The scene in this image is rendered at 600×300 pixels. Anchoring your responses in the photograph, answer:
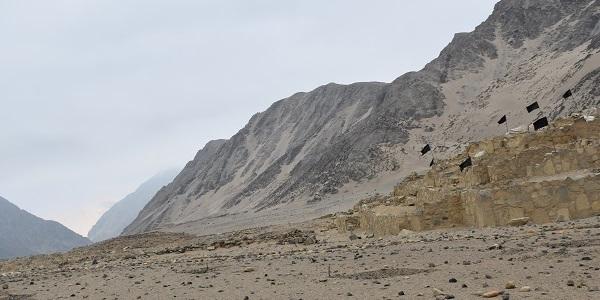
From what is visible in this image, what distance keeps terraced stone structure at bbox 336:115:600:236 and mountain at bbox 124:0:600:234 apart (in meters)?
29.5

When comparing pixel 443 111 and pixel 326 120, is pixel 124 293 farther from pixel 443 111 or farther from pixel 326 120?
pixel 326 120

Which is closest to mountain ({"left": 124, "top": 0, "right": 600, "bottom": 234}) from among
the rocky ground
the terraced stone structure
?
the terraced stone structure

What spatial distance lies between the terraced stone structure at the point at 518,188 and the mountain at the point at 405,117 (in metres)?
29.5

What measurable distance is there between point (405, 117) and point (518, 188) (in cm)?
6772

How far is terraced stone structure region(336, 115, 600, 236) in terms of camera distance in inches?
643

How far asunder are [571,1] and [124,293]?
10154cm

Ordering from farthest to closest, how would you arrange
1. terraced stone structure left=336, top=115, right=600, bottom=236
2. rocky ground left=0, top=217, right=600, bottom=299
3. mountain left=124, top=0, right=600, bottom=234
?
mountain left=124, top=0, right=600, bottom=234 < terraced stone structure left=336, top=115, right=600, bottom=236 < rocky ground left=0, top=217, right=600, bottom=299

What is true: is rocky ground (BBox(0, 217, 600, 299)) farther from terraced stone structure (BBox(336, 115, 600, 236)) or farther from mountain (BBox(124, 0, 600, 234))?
mountain (BBox(124, 0, 600, 234))

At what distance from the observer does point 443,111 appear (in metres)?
83.1

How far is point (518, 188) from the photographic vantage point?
16.8 metres

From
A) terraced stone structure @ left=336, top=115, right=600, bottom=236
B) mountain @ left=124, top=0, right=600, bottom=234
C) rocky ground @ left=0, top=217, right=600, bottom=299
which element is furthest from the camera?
mountain @ left=124, top=0, right=600, bottom=234

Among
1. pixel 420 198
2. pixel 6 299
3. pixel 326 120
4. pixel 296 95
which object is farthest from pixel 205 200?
pixel 6 299

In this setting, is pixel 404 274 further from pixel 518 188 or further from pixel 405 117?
pixel 405 117

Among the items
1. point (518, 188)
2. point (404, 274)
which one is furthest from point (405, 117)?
point (404, 274)
